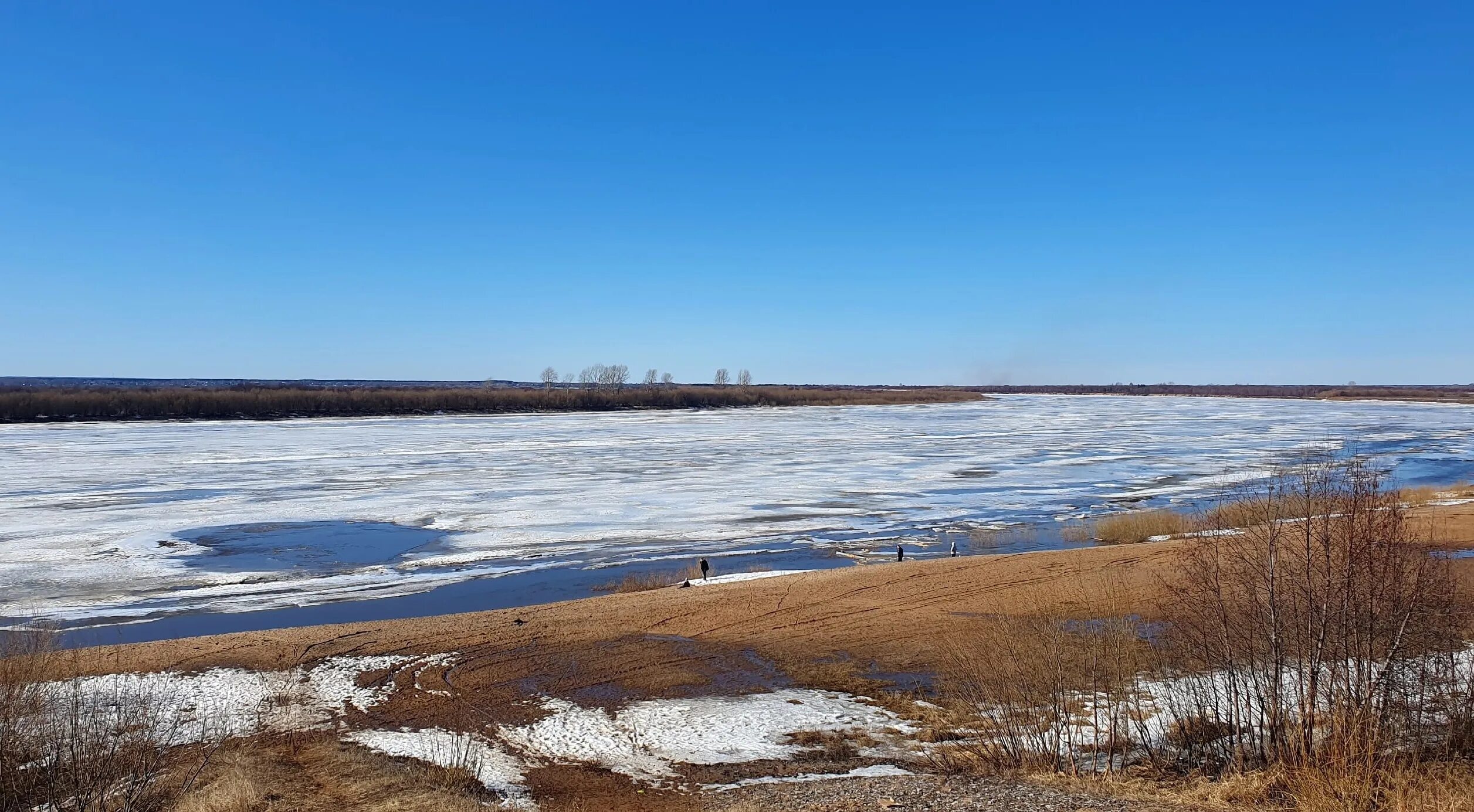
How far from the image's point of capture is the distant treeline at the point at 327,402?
6197 centimetres

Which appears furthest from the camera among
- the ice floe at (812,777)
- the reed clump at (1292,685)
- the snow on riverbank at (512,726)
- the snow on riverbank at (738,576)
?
the snow on riverbank at (738,576)

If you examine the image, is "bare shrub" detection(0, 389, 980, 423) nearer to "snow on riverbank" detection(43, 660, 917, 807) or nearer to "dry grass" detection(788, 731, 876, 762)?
"snow on riverbank" detection(43, 660, 917, 807)

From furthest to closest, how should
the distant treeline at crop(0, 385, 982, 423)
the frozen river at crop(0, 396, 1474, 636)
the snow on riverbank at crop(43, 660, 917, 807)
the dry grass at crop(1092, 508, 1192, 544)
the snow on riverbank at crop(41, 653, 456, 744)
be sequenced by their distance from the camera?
the distant treeline at crop(0, 385, 982, 423) < the dry grass at crop(1092, 508, 1192, 544) < the frozen river at crop(0, 396, 1474, 636) < the snow on riverbank at crop(41, 653, 456, 744) < the snow on riverbank at crop(43, 660, 917, 807)

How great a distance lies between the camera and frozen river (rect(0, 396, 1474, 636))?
16484mm

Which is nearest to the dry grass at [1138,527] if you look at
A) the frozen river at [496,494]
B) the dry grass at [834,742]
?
the frozen river at [496,494]

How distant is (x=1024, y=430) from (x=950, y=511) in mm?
33771

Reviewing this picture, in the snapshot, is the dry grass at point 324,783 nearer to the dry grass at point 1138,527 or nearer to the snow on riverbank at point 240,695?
the snow on riverbank at point 240,695

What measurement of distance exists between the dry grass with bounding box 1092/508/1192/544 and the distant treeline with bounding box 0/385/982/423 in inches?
2320

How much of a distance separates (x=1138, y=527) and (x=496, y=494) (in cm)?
1584

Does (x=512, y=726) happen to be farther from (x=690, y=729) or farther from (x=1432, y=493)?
(x=1432, y=493)

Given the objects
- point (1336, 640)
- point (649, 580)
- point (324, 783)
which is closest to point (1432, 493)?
Result: point (649, 580)

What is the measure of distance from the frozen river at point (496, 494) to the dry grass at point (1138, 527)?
7.20 ft

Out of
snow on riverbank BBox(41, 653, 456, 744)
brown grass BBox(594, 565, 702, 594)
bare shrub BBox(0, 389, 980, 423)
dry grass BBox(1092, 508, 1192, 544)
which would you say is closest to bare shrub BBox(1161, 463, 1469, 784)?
snow on riverbank BBox(41, 653, 456, 744)

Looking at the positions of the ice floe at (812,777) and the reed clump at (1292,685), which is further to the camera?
the ice floe at (812,777)
